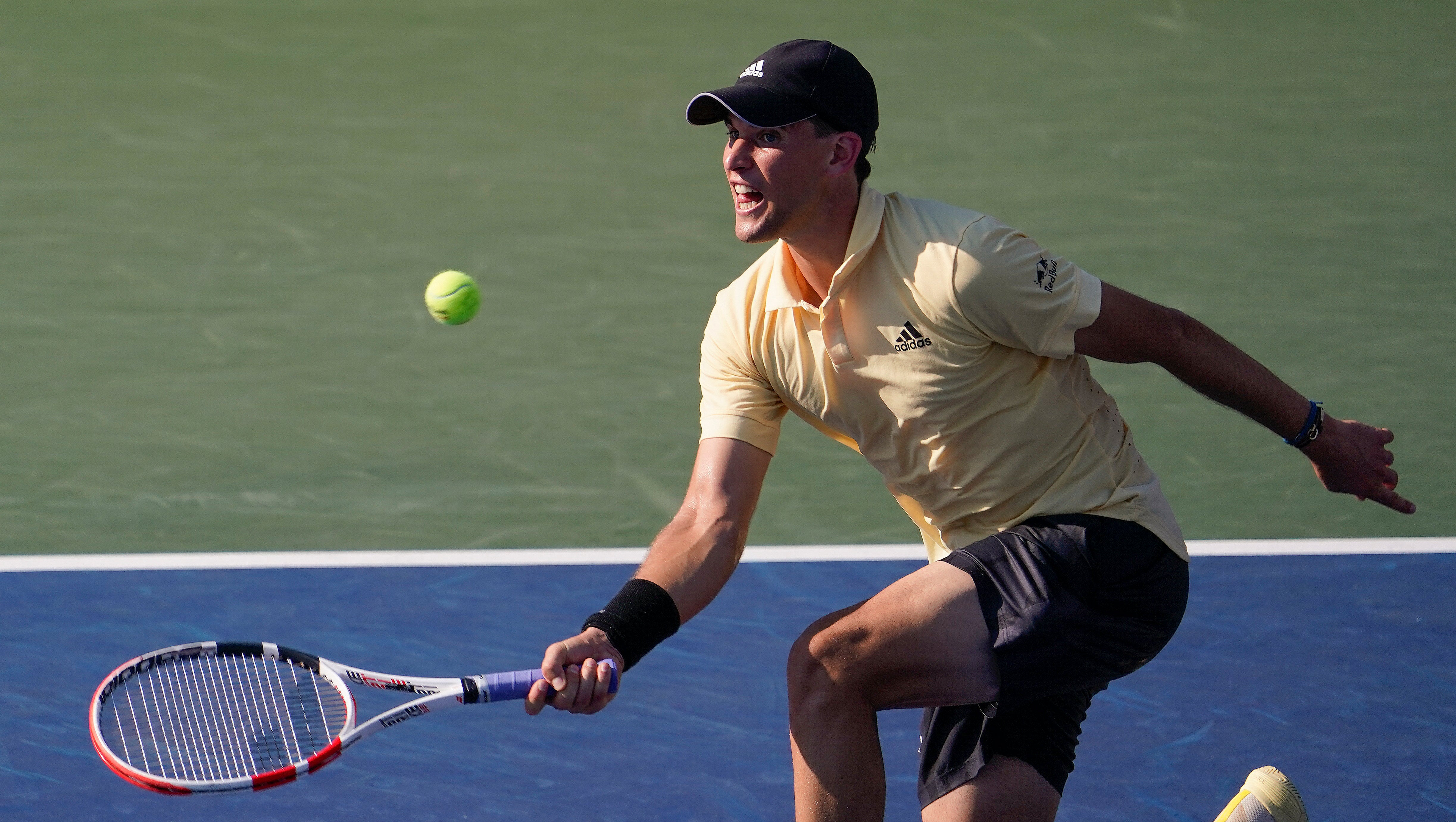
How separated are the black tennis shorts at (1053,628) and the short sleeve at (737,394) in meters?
0.53

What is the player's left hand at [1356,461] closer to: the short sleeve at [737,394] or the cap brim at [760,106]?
the short sleeve at [737,394]

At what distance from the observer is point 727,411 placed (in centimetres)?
369

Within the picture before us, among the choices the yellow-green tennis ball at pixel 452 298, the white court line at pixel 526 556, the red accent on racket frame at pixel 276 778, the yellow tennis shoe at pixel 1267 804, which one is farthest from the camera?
the yellow-green tennis ball at pixel 452 298

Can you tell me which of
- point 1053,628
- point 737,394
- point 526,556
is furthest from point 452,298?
point 1053,628

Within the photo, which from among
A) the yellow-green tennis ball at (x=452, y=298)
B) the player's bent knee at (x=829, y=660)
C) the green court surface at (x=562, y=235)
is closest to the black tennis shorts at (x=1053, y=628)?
the player's bent knee at (x=829, y=660)

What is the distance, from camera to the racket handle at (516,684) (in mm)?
3230

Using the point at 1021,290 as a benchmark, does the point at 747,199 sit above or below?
above

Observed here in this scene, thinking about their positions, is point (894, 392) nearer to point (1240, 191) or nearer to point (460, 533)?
point (460, 533)

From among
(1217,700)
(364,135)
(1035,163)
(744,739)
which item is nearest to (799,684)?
(744,739)

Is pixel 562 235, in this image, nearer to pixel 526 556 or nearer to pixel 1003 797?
pixel 526 556

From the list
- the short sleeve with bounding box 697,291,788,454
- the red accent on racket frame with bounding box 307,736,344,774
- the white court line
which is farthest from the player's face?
the white court line

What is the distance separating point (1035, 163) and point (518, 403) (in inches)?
129

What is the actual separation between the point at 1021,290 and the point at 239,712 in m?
2.04

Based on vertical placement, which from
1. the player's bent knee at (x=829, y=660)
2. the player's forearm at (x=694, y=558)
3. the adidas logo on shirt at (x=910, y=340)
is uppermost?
the adidas logo on shirt at (x=910, y=340)
